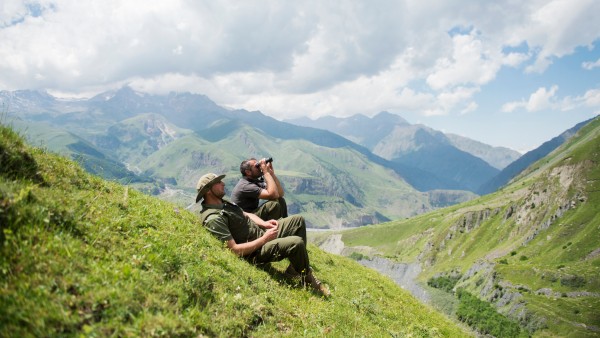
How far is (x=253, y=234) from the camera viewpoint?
12461mm

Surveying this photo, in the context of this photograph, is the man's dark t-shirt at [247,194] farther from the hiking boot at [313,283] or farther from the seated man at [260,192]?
the hiking boot at [313,283]

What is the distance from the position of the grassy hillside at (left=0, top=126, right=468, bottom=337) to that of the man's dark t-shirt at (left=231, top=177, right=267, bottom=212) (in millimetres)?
2685

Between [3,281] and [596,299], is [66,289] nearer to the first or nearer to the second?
[3,281]

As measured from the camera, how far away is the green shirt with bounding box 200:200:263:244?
11.9 meters

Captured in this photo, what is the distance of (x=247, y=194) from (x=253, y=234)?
228cm

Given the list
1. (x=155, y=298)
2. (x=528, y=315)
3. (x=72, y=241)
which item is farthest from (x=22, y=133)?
(x=528, y=315)

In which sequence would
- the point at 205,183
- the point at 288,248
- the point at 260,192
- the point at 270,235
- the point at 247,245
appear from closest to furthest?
1. the point at 288,248
2. the point at 247,245
3. the point at 270,235
4. the point at 205,183
5. the point at 260,192

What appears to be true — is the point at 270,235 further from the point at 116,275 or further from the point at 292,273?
the point at 116,275

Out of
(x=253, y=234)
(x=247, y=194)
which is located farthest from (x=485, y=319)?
(x=253, y=234)

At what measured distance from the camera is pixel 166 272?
768 cm

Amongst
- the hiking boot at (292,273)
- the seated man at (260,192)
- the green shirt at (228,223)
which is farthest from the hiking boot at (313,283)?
the seated man at (260,192)

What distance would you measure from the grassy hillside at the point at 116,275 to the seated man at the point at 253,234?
0.47 m

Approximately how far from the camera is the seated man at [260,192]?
14.1 m

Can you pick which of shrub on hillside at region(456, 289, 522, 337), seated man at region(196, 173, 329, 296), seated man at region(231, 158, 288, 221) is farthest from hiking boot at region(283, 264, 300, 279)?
shrub on hillside at region(456, 289, 522, 337)
